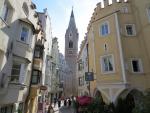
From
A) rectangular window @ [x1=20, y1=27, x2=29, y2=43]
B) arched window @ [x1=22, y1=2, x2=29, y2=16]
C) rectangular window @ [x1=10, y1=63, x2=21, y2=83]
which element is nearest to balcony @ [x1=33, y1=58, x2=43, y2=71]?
rectangular window @ [x1=20, y1=27, x2=29, y2=43]

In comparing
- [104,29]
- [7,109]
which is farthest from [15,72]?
[104,29]

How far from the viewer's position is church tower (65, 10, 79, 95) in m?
67.9

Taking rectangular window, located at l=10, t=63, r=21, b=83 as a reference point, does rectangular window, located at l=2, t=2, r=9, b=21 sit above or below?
above

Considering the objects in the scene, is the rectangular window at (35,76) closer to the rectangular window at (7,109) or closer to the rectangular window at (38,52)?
the rectangular window at (38,52)

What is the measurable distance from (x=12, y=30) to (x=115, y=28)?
1059cm

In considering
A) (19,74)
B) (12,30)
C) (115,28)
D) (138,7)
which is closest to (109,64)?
(115,28)

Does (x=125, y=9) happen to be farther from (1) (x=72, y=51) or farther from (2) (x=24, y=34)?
(1) (x=72, y=51)

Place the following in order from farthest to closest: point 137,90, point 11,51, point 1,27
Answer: point 137,90 → point 11,51 → point 1,27

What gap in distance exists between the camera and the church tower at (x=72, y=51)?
223 ft

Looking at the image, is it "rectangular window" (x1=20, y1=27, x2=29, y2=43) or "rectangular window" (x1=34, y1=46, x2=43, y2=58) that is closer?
"rectangular window" (x1=20, y1=27, x2=29, y2=43)

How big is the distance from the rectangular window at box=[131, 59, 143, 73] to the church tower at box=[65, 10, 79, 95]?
178 ft

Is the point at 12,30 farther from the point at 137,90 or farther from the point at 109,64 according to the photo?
the point at 137,90

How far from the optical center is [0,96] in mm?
9695

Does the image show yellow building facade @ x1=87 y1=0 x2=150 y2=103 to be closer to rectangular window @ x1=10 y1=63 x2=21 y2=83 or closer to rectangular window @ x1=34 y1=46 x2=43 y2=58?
rectangular window @ x1=34 y1=46 x2=43 y2=58
